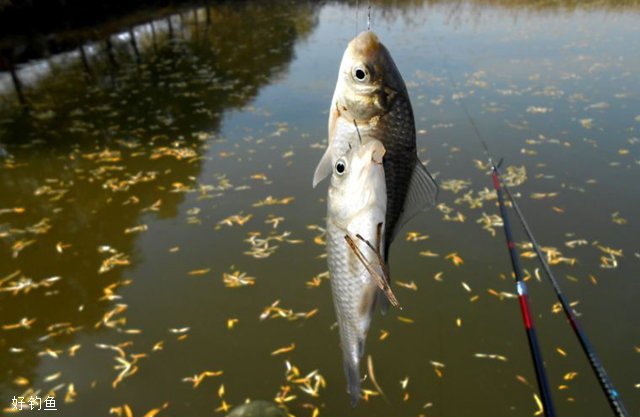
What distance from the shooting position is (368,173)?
1.46 metres

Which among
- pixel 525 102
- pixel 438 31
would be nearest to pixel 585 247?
pixel 525 102

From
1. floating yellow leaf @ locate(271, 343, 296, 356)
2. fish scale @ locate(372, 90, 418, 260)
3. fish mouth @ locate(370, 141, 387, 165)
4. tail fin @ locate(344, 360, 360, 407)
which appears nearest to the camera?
fish mouth @ locate(370, 141, 387, 165)

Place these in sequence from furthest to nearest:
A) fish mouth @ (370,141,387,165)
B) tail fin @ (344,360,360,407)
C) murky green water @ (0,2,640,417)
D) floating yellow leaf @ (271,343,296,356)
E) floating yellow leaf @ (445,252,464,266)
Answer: floating yellow leaf @ (445,252,464,266) < floating yellow leaf @ (271,343,296,356) < murky green water @ (0,2,640,417) < tail fin @ (344,360,360,407) < fish mouth @ (370,141,387,165)

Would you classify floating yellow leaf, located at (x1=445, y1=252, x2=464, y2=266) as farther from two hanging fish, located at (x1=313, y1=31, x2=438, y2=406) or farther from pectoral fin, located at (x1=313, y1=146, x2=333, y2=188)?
pectoral fin, located at (x1=313, y1=146, x2=333, y2=188)

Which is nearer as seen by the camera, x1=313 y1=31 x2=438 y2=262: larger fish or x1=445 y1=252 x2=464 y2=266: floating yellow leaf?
x1=313 y1=31 x2=438 y2=262: larger fish

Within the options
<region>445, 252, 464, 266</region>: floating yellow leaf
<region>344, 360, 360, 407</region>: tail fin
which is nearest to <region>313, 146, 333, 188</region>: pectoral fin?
<region>344, 360, 360, 407</region>: tail fin

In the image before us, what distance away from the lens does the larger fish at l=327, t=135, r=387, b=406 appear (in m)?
1.47

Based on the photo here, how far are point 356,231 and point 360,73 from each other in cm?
59

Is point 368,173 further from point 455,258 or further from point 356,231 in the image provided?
point 455,258

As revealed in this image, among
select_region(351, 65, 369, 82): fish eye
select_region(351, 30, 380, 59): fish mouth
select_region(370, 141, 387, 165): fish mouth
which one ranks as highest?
select_region(351, 30, 380, 59): fish mouth

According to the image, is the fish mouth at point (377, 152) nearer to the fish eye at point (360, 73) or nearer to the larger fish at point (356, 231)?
the larger fish at point (356, 231)

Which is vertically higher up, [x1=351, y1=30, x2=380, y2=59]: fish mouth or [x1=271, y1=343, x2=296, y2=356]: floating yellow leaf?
[x1=351, y1=30, x2=380, y2=59]: fish mouth

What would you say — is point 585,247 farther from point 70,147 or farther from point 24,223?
point 70,147

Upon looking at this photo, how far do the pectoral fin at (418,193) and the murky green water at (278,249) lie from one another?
2.83 m
